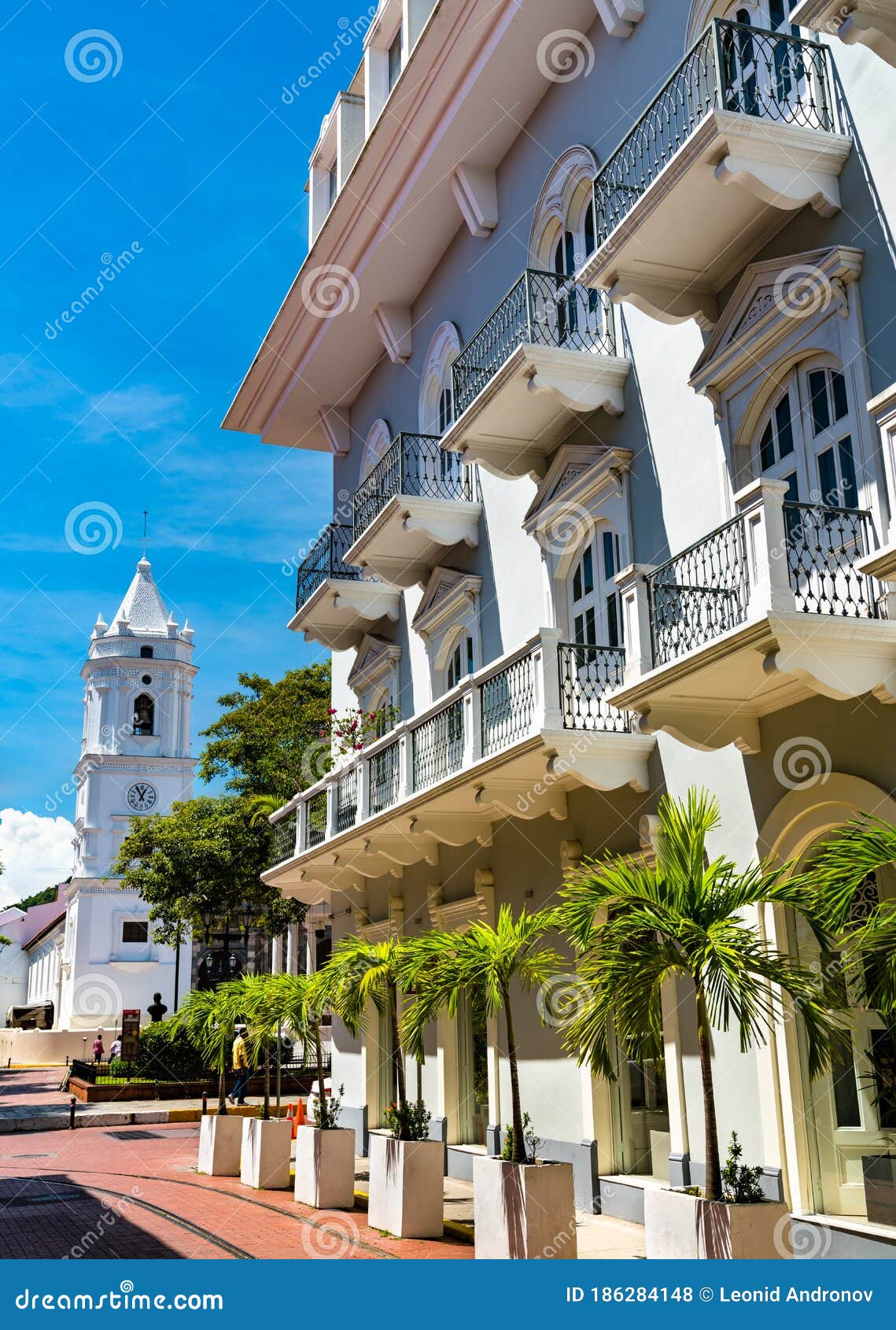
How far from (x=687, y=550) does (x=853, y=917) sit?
310cm

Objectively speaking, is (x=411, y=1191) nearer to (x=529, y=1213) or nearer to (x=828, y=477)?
(x=529, y=1213)

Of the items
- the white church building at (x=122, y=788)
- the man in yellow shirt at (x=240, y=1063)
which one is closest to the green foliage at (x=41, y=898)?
the white church building at (x=122, y=788)

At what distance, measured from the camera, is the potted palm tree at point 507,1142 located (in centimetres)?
962

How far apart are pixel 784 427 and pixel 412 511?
23.9 feet

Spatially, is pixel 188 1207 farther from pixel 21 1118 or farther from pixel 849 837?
pixel 21 1118

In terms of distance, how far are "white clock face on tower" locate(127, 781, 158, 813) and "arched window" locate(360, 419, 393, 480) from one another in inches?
2076

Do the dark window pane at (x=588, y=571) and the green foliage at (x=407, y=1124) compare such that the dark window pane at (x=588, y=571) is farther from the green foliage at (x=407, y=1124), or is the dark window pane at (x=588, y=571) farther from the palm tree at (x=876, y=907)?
the palm tree at (x=876, y=907)

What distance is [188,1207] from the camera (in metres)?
14.3

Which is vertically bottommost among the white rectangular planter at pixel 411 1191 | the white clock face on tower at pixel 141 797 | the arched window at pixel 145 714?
the white rectangular planter at pixel 411 1191

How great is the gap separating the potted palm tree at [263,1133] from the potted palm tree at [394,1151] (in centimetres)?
255

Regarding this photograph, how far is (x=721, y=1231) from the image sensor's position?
7.46 m

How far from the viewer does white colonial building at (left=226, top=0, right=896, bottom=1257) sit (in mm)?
9602

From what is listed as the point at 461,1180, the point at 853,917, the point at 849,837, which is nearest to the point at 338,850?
the point at 461,1180

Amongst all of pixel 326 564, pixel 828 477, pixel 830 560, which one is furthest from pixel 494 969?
pixel 326 564
